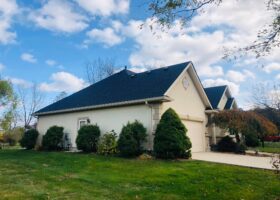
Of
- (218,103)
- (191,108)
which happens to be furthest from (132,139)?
(218,103)

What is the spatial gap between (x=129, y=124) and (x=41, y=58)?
1299 centimetres

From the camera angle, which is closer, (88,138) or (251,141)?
(88,138)

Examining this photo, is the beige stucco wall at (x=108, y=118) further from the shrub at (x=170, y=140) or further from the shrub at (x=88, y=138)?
the shrub at (x=170, y=140)

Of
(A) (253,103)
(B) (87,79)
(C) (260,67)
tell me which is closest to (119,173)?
(C) (260,67)

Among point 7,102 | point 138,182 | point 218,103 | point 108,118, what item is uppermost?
point 7,102

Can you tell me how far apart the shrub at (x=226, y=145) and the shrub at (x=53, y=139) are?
11697mm

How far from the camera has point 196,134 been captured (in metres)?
18.2

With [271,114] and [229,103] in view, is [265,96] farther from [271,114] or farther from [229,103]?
[229,103]

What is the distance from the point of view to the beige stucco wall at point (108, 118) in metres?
14.9

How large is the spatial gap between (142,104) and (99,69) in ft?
78.7

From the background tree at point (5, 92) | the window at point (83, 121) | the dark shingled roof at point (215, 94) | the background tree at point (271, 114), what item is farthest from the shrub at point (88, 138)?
the background tree at point (271, 114)

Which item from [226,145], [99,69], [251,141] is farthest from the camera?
[99,69]

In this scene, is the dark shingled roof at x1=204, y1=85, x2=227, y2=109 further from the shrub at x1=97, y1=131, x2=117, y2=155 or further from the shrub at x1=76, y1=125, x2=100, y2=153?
the shrub at x1=76, y1=125, x2=100, y2=153

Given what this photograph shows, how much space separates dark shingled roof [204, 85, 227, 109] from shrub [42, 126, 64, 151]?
1254 centimetres
